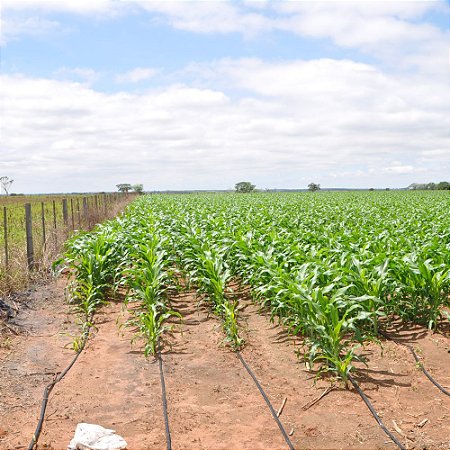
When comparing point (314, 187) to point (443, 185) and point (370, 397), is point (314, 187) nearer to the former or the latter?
point (443, 185)

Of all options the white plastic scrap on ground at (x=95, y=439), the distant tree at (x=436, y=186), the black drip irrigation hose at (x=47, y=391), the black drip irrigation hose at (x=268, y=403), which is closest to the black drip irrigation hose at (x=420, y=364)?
the black drip irrigation hose at (x=268, y=403)

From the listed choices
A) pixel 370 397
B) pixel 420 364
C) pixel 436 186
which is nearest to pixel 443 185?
pixel 436 186

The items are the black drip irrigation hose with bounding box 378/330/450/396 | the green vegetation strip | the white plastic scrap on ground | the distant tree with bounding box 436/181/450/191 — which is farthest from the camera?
the distant tree with bounding box 436/181/450/191

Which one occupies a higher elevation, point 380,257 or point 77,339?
point 380,257

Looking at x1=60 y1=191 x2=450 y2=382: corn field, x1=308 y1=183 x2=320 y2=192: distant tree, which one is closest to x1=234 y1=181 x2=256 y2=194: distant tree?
x1=308 y1=183 x2=320 y2=192: distant tree

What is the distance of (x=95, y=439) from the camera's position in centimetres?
369

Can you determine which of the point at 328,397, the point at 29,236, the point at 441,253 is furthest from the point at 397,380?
the point at 29,236

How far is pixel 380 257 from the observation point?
6.94 m

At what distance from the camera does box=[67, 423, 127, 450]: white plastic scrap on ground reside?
362 centimetres

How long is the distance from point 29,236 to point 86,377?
5.65 meters

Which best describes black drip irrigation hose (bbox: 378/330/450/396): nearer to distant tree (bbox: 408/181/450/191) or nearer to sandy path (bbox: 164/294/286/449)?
sandy path (bbox: 164/294/286/449)

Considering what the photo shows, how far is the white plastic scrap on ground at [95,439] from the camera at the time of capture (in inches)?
143

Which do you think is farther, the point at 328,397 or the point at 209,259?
the point at 209,259

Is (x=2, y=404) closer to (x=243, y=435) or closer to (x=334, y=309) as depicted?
(x=243, y=435)
